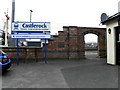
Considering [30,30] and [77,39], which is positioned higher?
[30,30]

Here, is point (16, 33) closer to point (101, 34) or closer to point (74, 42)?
point (74, 42)

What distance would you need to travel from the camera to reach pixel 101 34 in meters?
13.6

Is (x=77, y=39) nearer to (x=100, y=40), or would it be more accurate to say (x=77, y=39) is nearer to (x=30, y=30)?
(x=100, y=40)

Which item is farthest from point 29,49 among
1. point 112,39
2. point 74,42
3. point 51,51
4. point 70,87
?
point 70,87

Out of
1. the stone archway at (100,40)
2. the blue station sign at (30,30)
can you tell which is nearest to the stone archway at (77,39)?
the stone archway at (100,40)

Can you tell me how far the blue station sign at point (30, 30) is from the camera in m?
10.1

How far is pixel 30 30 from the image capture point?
33.4ft

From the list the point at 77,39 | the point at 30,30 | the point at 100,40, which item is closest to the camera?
the point at 30,30

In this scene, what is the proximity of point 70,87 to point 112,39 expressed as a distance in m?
6.02

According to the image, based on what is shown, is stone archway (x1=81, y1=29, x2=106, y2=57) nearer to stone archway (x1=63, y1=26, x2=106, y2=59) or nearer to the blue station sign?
stone archway (x1=63, y1=26, x2=106, y2=59)

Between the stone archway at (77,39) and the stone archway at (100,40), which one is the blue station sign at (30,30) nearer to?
the stone archway at (77,39)

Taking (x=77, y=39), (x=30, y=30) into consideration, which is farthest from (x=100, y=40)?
(x=30, y=30)

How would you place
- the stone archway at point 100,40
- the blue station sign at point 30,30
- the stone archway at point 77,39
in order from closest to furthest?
the blue station sign at point 30,30, the stone archway at point 77,39, the stone archway at point 100,40

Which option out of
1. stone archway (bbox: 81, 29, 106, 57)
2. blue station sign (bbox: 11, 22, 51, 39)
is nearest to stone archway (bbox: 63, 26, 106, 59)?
stone archway (bbox: 81, 29, 106, 57)
